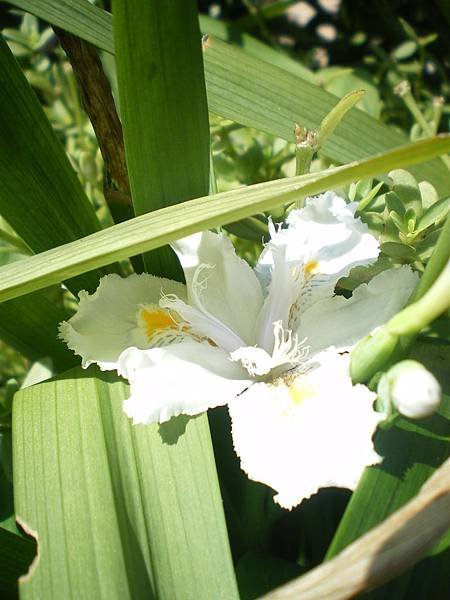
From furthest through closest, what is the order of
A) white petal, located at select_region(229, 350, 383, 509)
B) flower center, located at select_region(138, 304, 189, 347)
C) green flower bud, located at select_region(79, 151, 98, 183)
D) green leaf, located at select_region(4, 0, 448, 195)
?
green flower bud, located at select_region(79, 151, 98, 183)
green leaf, located at select_region(4, 0, 448, 195)
flower center, located at select_region(138, 304, 189, 347)
white petal, located at select_region(229, 350, 383, 509)

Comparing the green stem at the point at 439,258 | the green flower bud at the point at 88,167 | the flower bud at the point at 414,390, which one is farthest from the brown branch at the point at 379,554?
the green flower bud at the point at 88,167

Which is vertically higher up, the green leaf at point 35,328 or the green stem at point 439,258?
the green leaf at point 35,328

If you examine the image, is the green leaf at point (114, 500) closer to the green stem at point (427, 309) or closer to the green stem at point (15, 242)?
the green stem at point (427, 309)

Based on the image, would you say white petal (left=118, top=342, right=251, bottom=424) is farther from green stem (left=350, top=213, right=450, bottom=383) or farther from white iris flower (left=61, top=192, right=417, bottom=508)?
green stem (left=350, top=213, right=450, bottom=383)

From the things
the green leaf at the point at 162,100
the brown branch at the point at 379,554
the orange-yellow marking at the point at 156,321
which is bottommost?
the brown branch at the point at 379,554

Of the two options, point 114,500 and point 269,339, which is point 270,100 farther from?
point 114,500

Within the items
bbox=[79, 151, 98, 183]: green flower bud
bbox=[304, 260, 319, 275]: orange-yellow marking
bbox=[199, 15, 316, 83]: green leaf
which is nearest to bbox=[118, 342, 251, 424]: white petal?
bbox=[304, 260, 319, 275]: orange-yellow marking
